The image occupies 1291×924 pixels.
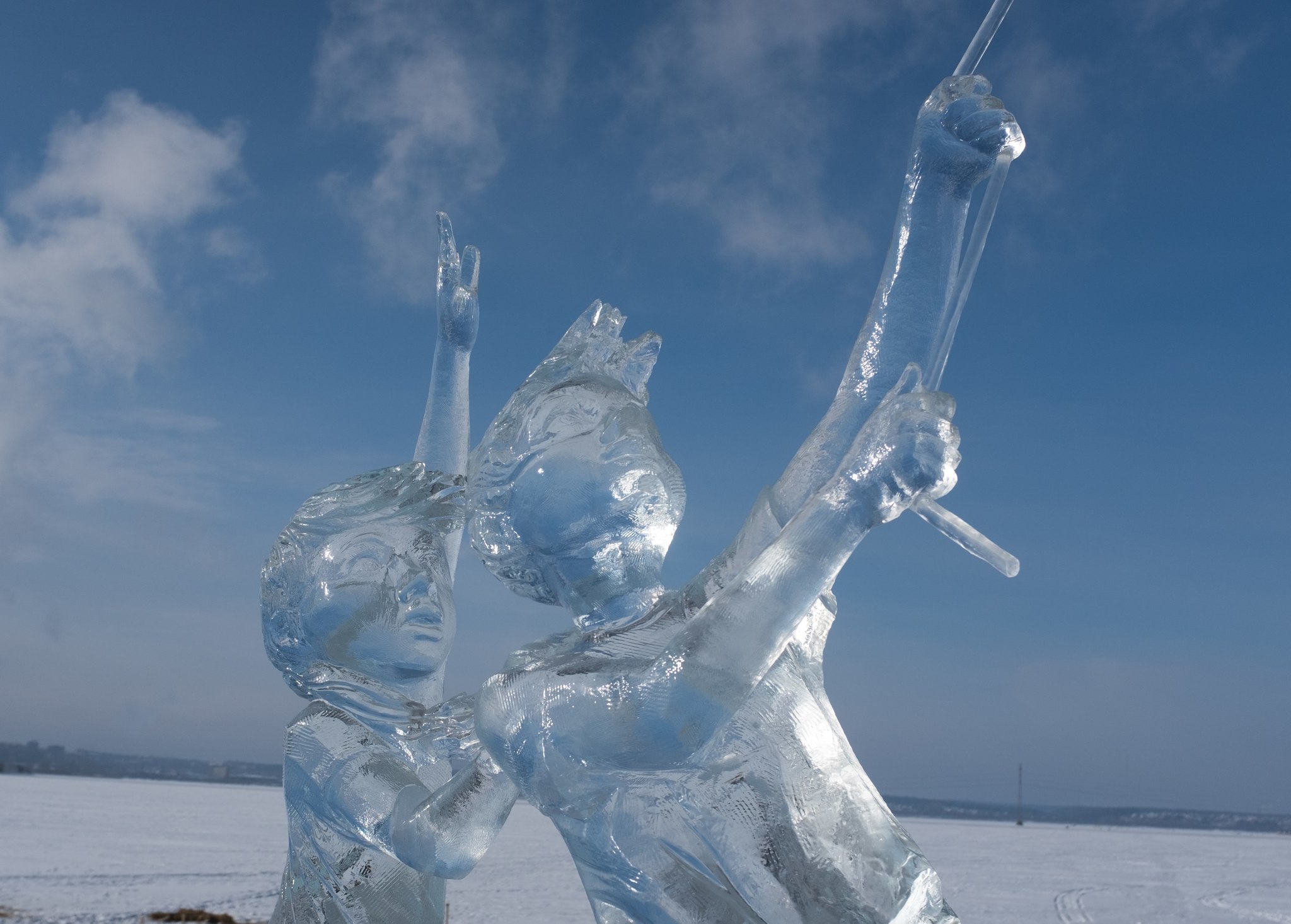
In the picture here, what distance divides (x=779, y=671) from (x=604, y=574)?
1.17 ft

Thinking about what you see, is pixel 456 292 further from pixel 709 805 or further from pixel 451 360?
pixel 709 805

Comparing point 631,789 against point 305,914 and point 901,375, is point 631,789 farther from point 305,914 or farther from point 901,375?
point 305,914

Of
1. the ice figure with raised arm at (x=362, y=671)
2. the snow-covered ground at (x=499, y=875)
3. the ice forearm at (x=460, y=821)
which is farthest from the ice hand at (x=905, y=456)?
the snow-covered ground at (x=499, y=875)

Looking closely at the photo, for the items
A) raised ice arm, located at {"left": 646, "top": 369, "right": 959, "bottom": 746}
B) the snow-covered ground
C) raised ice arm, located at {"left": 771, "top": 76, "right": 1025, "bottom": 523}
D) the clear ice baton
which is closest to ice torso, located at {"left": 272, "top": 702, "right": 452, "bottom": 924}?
raised ice arm, located at {"left": 646, "top": 369, "right": 959, "bottom": 746}

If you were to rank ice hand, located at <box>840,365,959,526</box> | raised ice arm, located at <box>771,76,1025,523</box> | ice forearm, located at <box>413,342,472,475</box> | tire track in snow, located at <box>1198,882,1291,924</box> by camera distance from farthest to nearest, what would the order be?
1. tire track in snow, located at <box>1198,882,1291,924</box>
2. ice forearm, located at <box>413,342,472,475</box>
3. raised ice arm, located at <box>771,76,1025,523</box>
4. ice hand, located at <box>840,365,959,526</box>

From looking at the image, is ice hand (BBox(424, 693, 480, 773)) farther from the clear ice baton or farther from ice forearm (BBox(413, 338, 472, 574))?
the clear ice baton

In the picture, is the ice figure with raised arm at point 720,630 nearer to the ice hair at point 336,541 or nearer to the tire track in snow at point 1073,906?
A: the ice hair at point 336,541

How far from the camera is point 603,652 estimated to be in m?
1.71

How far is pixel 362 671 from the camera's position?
235 centimetres

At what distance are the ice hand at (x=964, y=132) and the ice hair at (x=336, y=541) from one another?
1.34 meters

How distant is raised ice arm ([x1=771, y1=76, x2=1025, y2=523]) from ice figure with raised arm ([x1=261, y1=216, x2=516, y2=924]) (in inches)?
37.1

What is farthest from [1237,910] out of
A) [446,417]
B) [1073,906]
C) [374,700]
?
[374,700]

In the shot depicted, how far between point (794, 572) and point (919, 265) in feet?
2.20

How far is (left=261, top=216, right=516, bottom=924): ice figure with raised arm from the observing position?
2.26m
